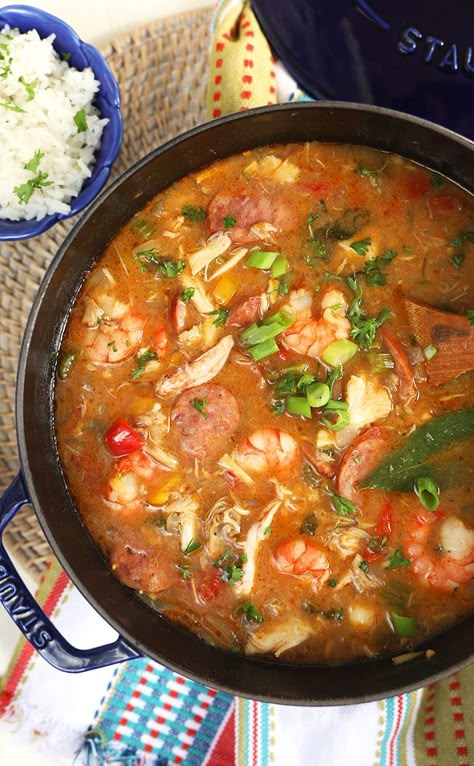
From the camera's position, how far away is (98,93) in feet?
11.3

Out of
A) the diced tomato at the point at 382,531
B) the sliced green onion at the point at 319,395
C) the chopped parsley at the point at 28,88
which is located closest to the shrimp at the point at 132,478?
the sliced green onion at the point at 319,395

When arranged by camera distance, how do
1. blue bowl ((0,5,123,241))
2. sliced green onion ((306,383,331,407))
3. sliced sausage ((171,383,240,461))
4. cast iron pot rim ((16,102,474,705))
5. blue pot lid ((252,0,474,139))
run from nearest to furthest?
cast iron pot rim ((16,102,474,705)), sliced green onion ((306,383,331,407)), sliced sausage ((171,383,240,461)), blue pot lid ((252,0,474,139)), blue bowl ((0,5,123,241))

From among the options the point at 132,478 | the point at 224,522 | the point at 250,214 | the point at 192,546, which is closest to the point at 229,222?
the point at 250,214

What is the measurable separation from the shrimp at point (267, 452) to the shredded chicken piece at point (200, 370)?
30cm

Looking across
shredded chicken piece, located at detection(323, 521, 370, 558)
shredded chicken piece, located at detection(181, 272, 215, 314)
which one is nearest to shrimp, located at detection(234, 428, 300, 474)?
shredded chicken piece, located at detection(323, 521, 370, 558)

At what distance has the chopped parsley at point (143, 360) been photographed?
3.12 metres

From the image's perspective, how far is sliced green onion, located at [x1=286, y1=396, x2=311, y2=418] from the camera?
9.93ft

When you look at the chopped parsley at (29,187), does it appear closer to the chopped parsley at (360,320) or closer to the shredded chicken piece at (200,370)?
the shredded chicken piece at (200,370)

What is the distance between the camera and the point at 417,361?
308cm

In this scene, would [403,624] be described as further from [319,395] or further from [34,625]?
[34,625]

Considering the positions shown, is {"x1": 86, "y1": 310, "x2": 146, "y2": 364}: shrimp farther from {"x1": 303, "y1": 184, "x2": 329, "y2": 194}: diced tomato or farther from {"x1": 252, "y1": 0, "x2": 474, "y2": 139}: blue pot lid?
{"x1": 252, "y1": 0, "x2": 474, "y2": 139}: blue pot lid

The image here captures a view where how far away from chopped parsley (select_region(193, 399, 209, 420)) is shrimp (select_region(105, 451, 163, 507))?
0.96 feet

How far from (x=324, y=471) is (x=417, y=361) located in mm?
581

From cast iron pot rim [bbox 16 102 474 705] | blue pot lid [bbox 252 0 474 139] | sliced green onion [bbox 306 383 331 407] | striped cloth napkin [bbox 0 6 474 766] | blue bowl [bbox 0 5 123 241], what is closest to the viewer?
cast iron pot rim [bbox 16 102 474 705]
